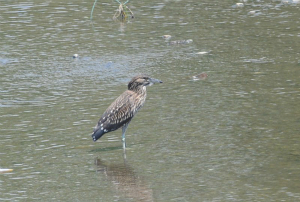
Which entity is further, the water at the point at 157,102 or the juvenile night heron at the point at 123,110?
the juvenile night heron at the point at 123,110

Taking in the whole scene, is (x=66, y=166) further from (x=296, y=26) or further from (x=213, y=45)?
(x=296, y=26)

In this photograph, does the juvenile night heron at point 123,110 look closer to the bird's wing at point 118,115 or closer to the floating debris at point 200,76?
the bird's wing at point 118,115

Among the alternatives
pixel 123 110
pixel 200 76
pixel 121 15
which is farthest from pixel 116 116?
pixel 121 15

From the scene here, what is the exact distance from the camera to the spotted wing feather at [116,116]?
8992 mm

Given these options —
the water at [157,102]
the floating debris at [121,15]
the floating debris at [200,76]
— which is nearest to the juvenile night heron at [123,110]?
the water at [157,102]

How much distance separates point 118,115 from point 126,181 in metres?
1.54

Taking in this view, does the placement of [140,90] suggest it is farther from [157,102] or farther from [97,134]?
[157,102]

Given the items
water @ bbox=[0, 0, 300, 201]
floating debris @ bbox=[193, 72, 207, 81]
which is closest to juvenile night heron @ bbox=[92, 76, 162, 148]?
water @ bbox=[0, 0, 300, 201]

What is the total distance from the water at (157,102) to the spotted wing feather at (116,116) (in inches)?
8.7

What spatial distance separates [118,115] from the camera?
912 centimetres

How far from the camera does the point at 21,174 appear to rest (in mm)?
8000

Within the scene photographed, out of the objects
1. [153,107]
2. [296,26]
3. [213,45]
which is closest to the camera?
[153,107]

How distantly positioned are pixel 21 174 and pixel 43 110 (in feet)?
8.61

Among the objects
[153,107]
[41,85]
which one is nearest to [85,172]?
[153,107]
